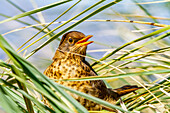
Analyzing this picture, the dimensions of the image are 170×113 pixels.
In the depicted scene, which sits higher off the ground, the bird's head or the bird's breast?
the bird's head

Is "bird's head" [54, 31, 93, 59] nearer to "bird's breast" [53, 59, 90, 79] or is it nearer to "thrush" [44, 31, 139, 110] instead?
"thrush" [44, 31, 139, 110]

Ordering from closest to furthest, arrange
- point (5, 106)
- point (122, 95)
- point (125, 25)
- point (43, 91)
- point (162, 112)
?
point (5, 106), point (43, 91), point (162, 112), point (122, 95), point (125, 25)

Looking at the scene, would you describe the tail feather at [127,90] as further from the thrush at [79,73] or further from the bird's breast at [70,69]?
the bird's breast at [70,69]

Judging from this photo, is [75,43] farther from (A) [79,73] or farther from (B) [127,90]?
(B) [127,90]

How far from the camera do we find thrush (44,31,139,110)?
2.59 metres

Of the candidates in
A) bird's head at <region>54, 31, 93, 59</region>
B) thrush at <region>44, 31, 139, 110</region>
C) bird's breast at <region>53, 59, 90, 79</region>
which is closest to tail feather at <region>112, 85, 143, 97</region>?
thrush at <region>44, 31, 139, 110</region>

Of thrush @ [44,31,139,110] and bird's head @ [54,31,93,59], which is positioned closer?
thrush @ [44,31,139,110]

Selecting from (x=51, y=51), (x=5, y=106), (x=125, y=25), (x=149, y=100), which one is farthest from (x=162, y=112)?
(x=125, y=25)

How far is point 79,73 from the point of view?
108 inches

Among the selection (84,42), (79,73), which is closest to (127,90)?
(79,73)

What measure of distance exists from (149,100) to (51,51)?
156 centimetres

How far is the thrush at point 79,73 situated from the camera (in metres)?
2.59

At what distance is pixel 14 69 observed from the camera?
1.50m

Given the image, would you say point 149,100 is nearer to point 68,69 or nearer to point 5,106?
point 68,69
